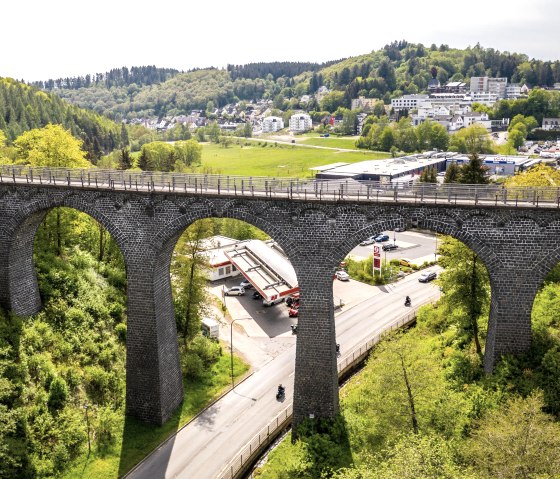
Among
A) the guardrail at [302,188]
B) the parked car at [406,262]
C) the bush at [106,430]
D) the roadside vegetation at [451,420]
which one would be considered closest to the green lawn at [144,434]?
the bush at [106,430]

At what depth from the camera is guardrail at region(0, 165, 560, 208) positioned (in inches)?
1278

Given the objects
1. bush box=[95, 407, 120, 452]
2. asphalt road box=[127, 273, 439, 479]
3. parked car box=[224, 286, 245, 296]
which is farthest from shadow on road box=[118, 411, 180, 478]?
parked car box=[224, 286, 245, 296]

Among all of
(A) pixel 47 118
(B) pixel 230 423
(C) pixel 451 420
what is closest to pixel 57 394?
(B) pixel 230 423

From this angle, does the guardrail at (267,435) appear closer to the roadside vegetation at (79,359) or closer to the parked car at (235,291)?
the roadside vegetation at (79,359)

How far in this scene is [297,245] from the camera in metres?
34.7

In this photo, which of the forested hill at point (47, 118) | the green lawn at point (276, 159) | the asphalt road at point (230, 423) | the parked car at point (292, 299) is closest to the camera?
the asphalt road at point (230, 423)

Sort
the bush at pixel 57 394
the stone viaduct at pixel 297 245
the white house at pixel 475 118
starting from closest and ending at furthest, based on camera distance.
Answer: the stone viaduct at pixel 297 245 < the bush at pixel 57 394 < the white house at pixel 475 118

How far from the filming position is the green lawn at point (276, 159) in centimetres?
14488

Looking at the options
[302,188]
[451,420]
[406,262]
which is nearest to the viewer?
[451,420]

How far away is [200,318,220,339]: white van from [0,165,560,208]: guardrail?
59.7 feet

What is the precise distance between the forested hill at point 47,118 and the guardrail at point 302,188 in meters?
77.8

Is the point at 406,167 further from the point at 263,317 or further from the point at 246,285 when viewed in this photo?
the point at 263,317

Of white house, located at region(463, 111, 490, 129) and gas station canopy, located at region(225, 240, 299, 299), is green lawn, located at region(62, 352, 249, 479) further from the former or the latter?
white house, located at region(463, 111, 490, 129)

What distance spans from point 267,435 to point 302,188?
61.1 ft
